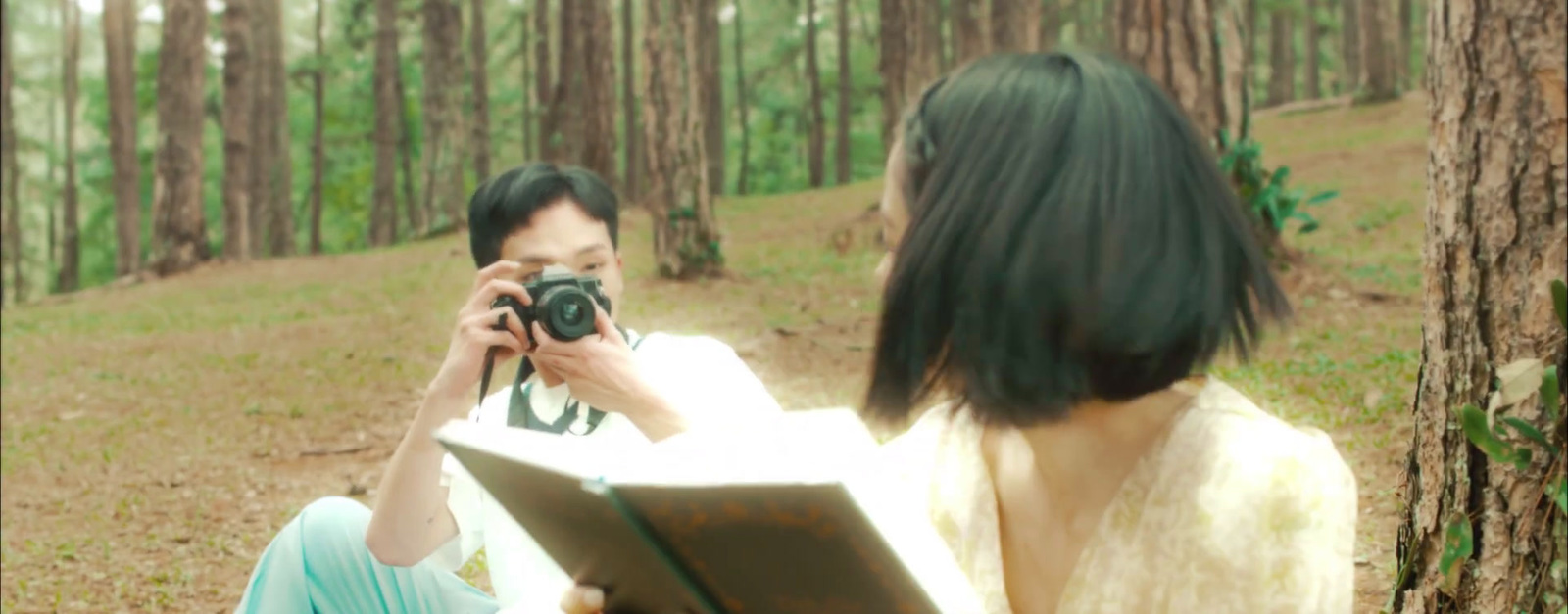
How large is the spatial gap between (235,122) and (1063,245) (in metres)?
18.7

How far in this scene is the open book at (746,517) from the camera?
1.42m

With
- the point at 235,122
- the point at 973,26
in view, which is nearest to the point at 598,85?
the point at 973,26

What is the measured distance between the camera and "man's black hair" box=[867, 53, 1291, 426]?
1415mm

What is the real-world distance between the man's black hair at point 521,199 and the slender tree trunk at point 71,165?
2940cm

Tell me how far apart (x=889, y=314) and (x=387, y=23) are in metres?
22.8

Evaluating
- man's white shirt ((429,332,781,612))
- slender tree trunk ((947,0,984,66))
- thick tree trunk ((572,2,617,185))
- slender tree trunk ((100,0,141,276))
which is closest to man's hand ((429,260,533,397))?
man's white shirt ((429,332,781,612))

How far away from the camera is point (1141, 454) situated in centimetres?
158

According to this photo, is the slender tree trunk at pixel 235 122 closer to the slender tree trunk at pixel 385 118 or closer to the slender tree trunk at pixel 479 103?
the slender tree trunk at pixel 479 103

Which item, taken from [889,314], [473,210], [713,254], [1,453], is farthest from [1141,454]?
[713,254]

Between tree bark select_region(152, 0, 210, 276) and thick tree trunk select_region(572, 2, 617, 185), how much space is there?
4.57m

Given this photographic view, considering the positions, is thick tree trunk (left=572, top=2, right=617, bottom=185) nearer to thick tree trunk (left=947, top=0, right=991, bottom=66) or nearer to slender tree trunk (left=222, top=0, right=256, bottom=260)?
thick tree trunk (left=947, top=0, right=991, bottom=66)

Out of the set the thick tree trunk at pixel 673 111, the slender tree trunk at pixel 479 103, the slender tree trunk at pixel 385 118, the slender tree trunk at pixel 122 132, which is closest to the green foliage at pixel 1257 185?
the thick tree trunk at pixel 673 111

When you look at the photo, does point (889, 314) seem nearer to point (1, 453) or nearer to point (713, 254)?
point (1, 453)

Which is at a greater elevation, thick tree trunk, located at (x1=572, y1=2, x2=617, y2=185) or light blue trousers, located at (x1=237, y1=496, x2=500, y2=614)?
thick tree trunk, located at (x1=572, y1=2, x2=617, y2=185)
